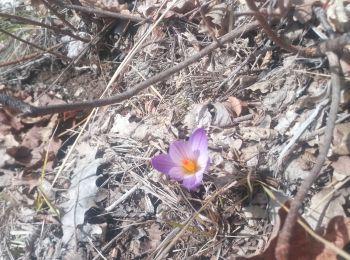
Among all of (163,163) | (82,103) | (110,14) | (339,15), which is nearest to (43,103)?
(110,14)

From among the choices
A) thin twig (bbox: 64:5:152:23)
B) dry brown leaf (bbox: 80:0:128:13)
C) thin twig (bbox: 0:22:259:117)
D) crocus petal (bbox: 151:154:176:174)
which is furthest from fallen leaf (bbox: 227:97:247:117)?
dry brown leaf (bbox: 80:0:128:13)

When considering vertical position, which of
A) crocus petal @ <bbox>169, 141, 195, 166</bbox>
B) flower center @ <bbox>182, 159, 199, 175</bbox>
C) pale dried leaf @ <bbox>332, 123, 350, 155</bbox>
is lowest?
flower center @ <bbox>182, 159, 199, 175</bbox>

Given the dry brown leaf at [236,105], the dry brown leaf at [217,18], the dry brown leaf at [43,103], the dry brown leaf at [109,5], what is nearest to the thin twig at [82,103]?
the dry brown leaf at [217,18]

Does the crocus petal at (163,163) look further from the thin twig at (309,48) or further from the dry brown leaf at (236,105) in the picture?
the thin twig at (309,48)

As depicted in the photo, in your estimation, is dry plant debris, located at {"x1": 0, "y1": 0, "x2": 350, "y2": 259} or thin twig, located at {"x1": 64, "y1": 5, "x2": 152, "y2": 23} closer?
dry plant debris, located at {"x1": 0, "y1": 0, "x2": 350, "y2": 259}

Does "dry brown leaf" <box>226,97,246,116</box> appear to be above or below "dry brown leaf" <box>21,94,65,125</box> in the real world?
above

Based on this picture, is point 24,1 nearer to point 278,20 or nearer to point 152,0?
point 152,0

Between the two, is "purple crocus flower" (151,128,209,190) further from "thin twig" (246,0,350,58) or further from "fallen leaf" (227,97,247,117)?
"thin twig" (246,0,350,58)

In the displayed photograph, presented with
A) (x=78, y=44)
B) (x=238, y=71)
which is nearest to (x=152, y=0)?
(x=78, y=44)
